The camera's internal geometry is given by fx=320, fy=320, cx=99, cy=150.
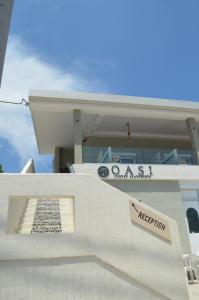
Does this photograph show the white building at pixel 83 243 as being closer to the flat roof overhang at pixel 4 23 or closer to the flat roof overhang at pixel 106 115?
the flat roof overhang at pixel 4 23

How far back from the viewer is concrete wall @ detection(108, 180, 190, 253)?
40.7 ft

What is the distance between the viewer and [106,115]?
14.9 meters

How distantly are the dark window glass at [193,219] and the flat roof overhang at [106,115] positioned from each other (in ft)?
14.7

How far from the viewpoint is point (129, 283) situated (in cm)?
454

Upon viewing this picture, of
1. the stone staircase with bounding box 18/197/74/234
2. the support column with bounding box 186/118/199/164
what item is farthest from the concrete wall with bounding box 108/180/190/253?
the stone staircase with bounding box 18/197/74/234

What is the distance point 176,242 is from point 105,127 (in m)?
11.3

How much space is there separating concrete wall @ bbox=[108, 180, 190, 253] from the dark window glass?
0.43m

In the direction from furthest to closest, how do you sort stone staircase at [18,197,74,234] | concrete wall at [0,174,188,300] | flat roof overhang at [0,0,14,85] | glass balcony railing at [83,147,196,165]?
1. glass balcony railing at [83,147,196,165]
2. stone staircase at [18,197,74,234]
3. flat roof overhang at [0,0,14,85]
4. concrete wall at [0,174,188,300]

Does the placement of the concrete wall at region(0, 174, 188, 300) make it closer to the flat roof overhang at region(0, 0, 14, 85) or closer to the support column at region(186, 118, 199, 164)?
the flat roof overhang at region(0, 0, 14, 85)

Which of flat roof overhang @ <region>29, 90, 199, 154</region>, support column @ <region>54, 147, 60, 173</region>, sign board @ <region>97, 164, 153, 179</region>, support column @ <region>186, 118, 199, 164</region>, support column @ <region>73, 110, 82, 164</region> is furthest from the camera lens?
support column @ <region>54, 147, 60, 173</region>

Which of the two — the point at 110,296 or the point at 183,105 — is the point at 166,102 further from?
the point at 110,296

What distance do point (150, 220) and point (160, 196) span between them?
7547mm

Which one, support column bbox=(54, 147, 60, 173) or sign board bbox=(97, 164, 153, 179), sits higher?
support column bbox=(54, 147, 60, 173)

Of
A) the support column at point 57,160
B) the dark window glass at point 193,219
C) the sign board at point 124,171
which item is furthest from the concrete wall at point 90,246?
the support column at point 57,160
